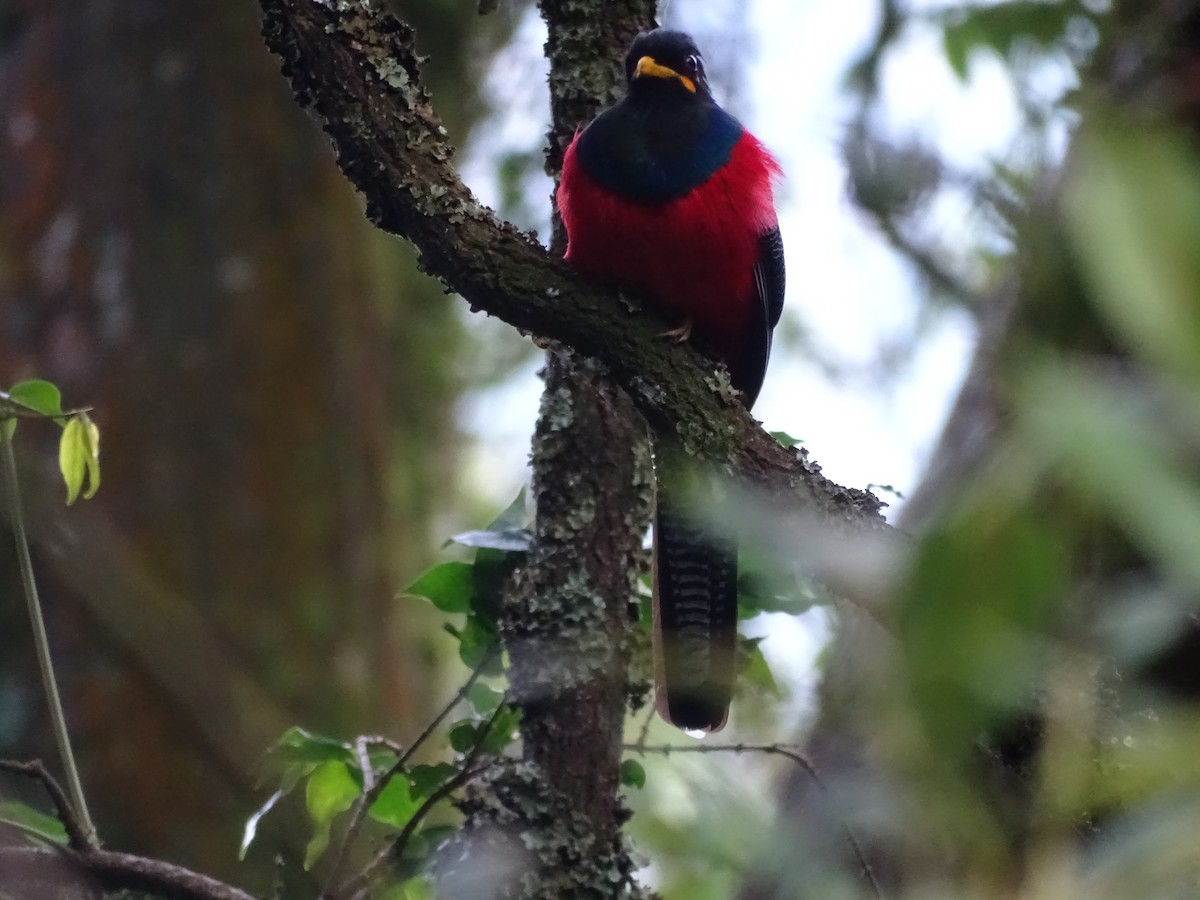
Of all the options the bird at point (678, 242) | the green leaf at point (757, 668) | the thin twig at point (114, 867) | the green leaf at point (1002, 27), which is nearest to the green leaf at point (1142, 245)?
the green leaf at point (1002, 27)

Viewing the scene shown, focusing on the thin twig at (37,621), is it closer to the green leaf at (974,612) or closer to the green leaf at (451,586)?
the green leaf at (451,586)

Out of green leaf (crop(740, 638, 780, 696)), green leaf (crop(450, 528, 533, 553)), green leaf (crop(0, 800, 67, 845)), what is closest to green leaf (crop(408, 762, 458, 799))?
green leaf (crop(450, 528, 533, 553))

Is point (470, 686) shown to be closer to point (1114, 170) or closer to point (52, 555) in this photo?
point (52, 555)

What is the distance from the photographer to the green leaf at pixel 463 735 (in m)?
2.61

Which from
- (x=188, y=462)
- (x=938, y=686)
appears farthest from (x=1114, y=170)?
(x=188, y=462)

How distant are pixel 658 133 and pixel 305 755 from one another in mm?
1489

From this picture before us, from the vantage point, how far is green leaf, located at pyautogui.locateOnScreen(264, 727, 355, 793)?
2455 millimetres

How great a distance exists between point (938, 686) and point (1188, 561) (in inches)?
5.7

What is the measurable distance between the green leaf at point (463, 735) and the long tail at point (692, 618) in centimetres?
40

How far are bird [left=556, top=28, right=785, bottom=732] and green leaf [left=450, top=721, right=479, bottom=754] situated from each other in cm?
40

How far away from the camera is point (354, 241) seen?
5.16 m

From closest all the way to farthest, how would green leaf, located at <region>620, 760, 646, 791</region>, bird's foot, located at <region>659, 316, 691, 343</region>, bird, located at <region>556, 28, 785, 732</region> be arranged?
bird's foot, located at <region>659, 316, 691, 343</region>, green leaf, located at <region>620, 760, 646, 791</region>, bird, located at <region>556, 28, 785, 732</region>

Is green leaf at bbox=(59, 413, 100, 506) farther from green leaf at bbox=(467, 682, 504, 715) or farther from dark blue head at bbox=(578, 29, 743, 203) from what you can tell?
dark blue head at bbox=(578, 29, 743, 203)

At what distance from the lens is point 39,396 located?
216 centimetres
